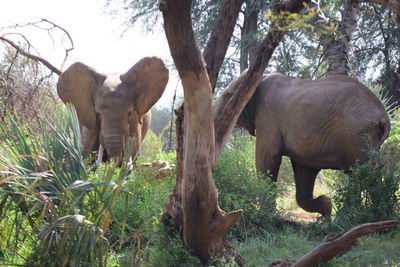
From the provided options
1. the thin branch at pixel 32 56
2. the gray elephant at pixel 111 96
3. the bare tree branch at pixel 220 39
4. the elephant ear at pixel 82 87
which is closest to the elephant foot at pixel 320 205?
the gray elephant at pixel 111 96

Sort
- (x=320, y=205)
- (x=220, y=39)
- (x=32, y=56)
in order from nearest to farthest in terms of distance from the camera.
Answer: (x=220, y=39) < (x=320, y=205) < (x=32, y=56)

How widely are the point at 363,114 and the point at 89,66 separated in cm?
567

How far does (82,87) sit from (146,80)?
1221 millimetres

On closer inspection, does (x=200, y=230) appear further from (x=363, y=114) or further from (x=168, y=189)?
(x=363, y=114)

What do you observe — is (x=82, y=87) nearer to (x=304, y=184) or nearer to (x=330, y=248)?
(x=304, y=184)

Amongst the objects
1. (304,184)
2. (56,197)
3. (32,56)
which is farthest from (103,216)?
(32,56)

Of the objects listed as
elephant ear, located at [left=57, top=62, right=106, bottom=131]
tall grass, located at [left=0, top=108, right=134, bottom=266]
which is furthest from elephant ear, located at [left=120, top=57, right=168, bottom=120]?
tall grass, located at [left=0, top=108, right=134, bottom=266]

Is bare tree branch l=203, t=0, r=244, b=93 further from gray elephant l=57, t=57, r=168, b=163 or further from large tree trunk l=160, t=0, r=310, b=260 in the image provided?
gray elephant l=57, t=57, r=168, b=163

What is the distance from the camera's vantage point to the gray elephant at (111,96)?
1052 cm

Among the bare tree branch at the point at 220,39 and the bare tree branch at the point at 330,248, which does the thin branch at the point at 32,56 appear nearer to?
the bare tree branch at the point at 220,39

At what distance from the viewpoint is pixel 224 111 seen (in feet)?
19.6

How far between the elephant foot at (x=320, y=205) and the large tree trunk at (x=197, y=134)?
128 inches

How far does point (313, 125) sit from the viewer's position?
8281 millimetres

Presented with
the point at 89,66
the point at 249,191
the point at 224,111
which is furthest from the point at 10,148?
the point at 89,66
